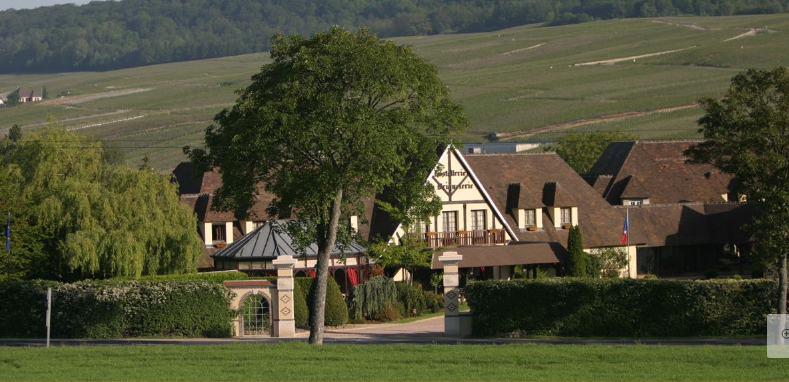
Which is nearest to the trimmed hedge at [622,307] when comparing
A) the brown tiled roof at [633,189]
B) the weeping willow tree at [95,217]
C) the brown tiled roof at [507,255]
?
the brown tiled roof at [507,255]

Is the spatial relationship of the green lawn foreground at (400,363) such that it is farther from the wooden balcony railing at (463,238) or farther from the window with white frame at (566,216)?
the window with white frame at (566,216)

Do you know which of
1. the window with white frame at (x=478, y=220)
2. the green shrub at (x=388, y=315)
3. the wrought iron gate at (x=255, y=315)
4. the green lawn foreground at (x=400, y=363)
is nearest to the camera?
the green lawn foreground at (x=400, y=363)

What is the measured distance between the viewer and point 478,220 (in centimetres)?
5350

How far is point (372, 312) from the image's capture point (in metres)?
44.9

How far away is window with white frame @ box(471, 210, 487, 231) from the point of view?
53469 mm

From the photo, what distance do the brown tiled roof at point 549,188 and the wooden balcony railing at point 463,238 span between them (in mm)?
1873

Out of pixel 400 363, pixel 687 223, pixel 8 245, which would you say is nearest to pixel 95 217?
pixel 8 245

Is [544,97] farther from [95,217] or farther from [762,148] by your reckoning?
[762,148]

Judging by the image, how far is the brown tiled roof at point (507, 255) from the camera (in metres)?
50.4

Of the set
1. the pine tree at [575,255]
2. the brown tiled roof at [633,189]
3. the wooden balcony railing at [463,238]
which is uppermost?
the brown tiled roof at [633,189]

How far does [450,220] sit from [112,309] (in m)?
20.7

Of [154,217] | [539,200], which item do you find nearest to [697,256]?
[539,200]

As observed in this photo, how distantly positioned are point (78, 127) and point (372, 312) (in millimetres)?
104898

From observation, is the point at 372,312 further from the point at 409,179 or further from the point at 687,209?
the point at 687,209
